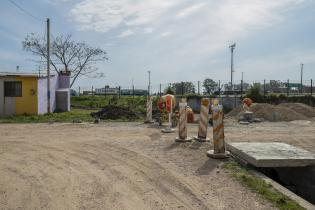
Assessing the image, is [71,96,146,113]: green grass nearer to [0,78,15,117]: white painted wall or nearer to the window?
the window

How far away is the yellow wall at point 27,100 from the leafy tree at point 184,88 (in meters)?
18.2

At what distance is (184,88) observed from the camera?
140ft

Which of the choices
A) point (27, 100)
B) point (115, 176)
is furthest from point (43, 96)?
point (115, 176)

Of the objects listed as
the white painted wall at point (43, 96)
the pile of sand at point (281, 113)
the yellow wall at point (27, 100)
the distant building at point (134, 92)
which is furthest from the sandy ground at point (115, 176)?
the distant building at point (134, 92)

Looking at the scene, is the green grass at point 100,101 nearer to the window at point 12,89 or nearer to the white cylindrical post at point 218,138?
the window at point 12,89

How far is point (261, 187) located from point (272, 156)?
2187mm

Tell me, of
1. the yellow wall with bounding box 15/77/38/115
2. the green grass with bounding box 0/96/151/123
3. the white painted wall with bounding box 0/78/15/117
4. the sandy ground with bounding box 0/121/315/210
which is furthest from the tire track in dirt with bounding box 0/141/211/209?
the white painted wall with bounding box 0/78/15/117

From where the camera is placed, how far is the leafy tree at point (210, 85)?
40.4 metres

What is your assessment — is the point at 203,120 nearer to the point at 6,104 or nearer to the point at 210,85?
the point at 6,104

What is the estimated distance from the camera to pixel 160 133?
16812mm

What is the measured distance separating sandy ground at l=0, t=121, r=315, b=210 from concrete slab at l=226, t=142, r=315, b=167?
2.51 ft

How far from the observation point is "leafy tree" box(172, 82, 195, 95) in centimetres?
4219

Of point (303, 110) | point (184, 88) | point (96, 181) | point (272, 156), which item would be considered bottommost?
point (96, 181)

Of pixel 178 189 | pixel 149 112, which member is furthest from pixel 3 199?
pixel 149 112
